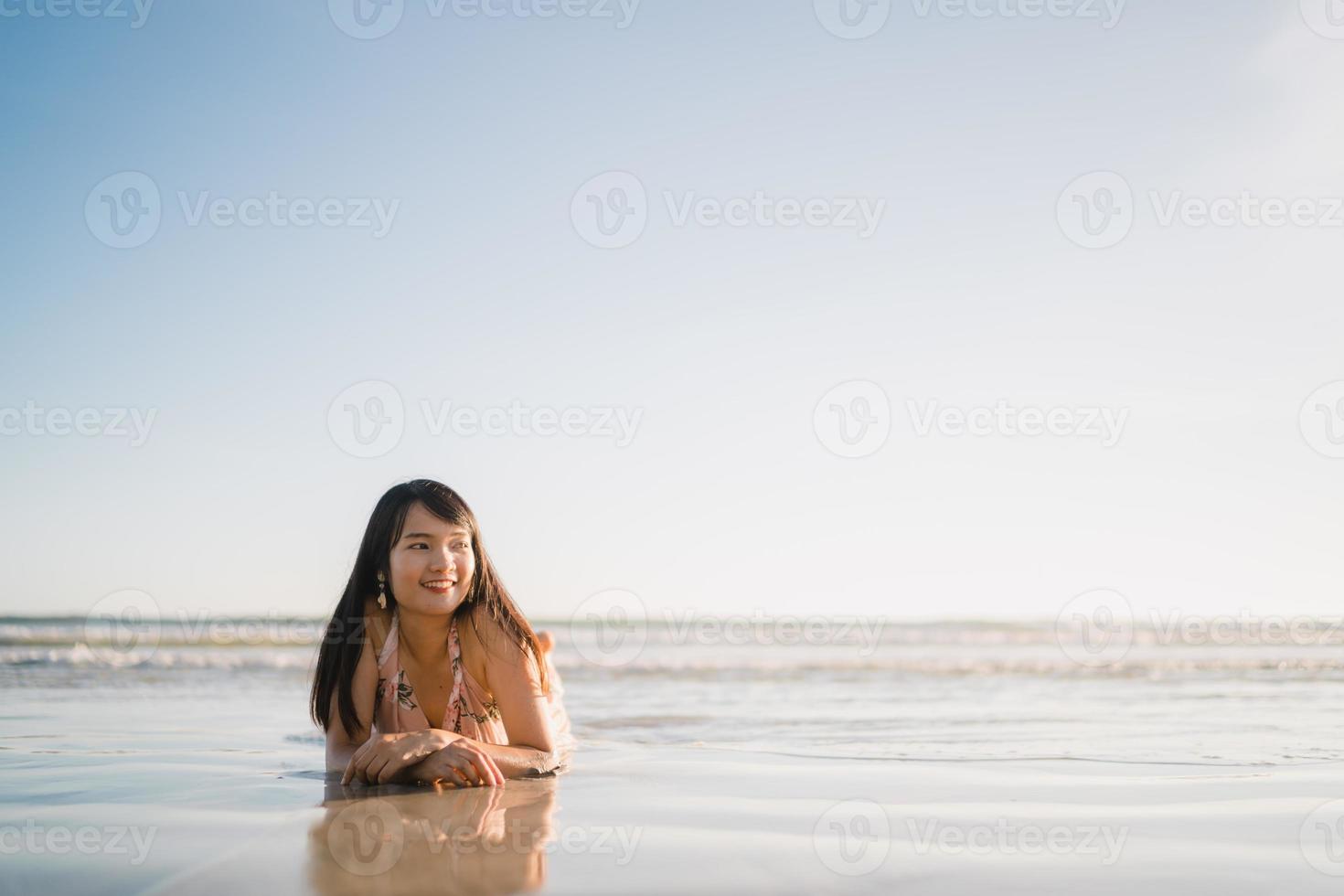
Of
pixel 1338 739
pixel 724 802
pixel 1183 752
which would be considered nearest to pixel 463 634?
pixel 724 802

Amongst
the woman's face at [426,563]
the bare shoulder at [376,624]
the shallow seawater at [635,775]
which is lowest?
the shallow seawater at [635,775]

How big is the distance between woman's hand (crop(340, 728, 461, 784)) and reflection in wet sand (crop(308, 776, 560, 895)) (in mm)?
73

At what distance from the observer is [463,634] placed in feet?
15.4

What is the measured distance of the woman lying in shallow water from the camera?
174 inches

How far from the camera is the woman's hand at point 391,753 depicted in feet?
12.6

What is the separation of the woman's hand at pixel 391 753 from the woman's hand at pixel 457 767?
3 centimetres

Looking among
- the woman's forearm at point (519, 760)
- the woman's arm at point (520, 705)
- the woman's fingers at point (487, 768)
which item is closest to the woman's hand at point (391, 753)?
the woman's fingers at point (487, 768)

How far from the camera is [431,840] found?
2836 millimetres

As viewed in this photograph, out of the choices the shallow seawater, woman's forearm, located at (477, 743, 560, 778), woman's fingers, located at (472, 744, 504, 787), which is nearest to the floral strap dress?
woman's forearm, located at (477, 743, 560, 778)

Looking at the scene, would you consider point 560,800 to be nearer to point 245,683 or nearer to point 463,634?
point 463,634

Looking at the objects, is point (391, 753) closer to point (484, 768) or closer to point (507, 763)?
point (484, 768)

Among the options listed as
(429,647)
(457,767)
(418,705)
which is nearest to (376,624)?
(429,647)

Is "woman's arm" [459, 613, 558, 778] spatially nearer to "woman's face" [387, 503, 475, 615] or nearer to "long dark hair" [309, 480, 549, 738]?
"long dark hair" [309, 480, 549, 738]

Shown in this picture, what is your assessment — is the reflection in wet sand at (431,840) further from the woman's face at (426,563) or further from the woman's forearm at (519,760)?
the woman's face at (426,563)
